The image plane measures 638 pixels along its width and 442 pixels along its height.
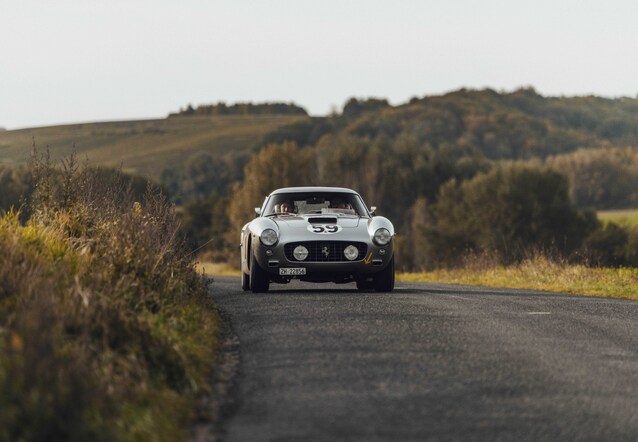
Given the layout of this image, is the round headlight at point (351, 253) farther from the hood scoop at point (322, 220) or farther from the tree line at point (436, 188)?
the tree line at point (436, 188)

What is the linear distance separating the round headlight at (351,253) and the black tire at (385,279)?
0.69m

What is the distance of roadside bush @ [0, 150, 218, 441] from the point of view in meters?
6.01

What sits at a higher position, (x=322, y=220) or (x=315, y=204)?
(x=315, y=204)

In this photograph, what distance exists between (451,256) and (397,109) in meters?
79.5

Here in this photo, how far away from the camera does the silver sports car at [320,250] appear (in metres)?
16.7

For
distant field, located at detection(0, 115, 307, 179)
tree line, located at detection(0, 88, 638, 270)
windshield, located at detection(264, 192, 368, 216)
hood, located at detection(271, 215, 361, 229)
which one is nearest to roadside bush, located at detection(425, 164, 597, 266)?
tree line, located at detection(0, 88, 638, 270)

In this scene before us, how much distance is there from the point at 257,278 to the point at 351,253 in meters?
1.50

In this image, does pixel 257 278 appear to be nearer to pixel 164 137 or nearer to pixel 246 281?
pixel 246 281

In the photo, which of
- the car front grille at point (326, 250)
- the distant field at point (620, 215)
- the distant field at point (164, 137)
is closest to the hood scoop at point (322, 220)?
the car front grille at point (326, 250)

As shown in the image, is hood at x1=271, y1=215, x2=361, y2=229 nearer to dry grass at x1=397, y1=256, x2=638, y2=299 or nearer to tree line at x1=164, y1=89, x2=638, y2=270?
dry grass at x1=397, y1=256, x2=638, y2=299

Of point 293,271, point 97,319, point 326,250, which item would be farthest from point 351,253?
point 97,319

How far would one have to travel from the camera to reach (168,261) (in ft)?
44.0

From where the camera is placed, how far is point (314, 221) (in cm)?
1705

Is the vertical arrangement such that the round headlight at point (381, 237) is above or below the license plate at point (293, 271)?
above
